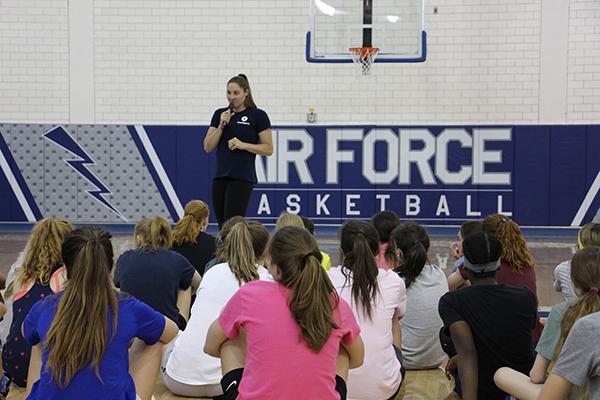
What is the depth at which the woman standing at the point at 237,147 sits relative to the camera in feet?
22.9

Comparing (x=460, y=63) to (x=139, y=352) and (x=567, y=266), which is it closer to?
(x=567, y=266)

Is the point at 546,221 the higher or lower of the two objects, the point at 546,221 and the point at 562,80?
the lower

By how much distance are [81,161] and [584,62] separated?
272 inches

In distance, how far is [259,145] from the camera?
23.0 feet

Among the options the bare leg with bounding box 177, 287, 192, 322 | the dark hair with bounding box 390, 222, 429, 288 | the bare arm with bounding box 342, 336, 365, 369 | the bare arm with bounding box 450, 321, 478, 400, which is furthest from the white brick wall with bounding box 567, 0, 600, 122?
the bare arm with bounding box 342, 336, 365, 369

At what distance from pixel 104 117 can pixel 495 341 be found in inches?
358

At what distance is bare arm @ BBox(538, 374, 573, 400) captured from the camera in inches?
104

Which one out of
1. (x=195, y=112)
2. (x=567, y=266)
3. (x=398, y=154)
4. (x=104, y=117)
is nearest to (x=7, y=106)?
(x=104, y=117)

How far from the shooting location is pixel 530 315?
12.6 ft

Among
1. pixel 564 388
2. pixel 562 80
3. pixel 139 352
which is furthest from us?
pixel 562 80

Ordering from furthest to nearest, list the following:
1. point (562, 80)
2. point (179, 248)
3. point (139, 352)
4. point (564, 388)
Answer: point (562, 80) → point (179, 248) → point (139, 352) → point (564, 388)

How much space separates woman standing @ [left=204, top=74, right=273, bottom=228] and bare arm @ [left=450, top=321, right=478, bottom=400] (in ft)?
11.3

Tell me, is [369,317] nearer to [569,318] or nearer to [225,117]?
[569,318]

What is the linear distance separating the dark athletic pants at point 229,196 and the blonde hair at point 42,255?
3.01 m
